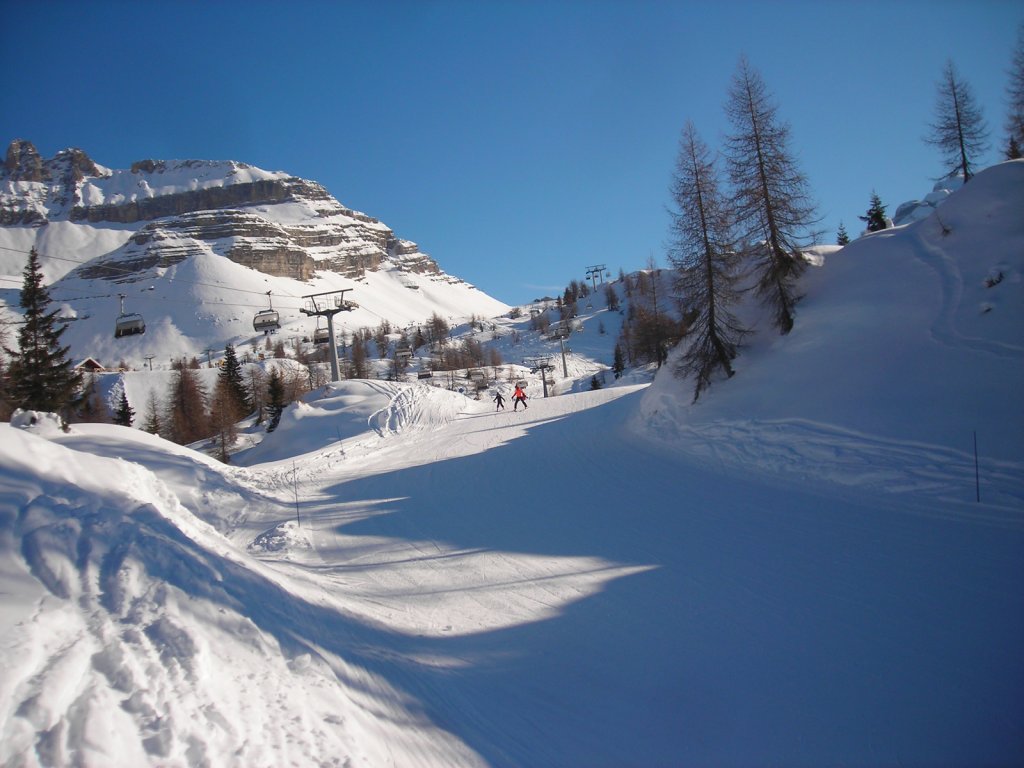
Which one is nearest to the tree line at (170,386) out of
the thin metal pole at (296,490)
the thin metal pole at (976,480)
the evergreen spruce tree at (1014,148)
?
the thin metal pole at (296,490)

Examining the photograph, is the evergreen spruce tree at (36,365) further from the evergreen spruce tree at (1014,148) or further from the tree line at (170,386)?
the evergreen spruce tree at (1014,148)

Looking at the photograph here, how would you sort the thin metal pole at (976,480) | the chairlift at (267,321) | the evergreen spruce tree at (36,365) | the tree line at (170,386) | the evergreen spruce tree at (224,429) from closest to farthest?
1. the thin metal pole at (976,480)
2. the evergreen spruce tree at (36,365)
3. the tree line at (170,386)
4. the chairlift at (267,321)
5. the evergreen spruce tree at (224,429)

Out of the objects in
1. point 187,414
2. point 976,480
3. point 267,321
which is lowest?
point 976,480

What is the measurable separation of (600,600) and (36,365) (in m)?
34.4

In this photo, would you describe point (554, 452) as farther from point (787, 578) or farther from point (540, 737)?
point (540, 737)

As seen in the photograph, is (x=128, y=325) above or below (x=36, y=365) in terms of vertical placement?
above

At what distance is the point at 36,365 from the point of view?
27.1 m

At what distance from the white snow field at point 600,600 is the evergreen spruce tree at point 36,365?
73.3 ft

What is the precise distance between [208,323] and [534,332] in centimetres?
11766

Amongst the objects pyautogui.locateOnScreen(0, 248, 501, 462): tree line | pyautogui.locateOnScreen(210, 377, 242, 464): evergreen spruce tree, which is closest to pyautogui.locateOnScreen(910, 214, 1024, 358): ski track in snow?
pyautogui.locateOnScreen(0, 248, 501, 462): tree line

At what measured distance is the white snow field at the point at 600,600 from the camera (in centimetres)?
365

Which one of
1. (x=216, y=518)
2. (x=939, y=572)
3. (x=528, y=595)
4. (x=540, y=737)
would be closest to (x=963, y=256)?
(x=939, y=572)

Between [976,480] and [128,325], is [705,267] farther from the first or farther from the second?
[128,325]

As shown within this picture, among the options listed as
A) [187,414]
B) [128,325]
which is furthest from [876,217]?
[187,414]
